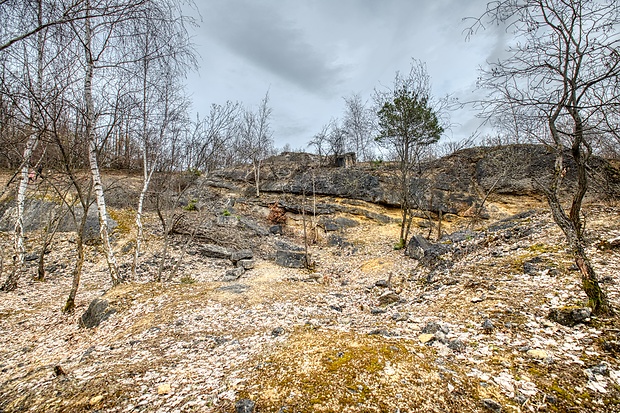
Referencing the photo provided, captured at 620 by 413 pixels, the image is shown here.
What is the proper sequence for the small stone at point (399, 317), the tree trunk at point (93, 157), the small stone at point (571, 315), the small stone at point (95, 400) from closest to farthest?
the small stone at point (95, 400)
the small stone at point (571, 315)
the small stone at point (399, 317)
the tree trunk at point (93, 157)

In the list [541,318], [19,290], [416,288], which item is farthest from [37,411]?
[19,290]

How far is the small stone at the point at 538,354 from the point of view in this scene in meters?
2.88

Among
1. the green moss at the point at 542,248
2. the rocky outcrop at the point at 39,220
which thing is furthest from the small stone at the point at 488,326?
the rocky outcrop at the point at 39,220

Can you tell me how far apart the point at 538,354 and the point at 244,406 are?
3143mm

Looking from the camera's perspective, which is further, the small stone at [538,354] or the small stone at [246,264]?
the small stone at [246,264]

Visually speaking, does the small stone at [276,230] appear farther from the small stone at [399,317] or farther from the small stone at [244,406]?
the small stone at [244,406]

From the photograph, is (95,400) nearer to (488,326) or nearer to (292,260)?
(488,326)

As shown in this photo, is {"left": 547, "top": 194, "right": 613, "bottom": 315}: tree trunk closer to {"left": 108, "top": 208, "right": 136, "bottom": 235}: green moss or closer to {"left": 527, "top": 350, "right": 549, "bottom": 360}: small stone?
{"left": 527, "top": 350, "right": 549, "bottom": 360}: small stone

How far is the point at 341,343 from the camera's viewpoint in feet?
11.5

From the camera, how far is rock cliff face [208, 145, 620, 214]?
15.2m

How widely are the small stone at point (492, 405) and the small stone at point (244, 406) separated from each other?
6.62ft

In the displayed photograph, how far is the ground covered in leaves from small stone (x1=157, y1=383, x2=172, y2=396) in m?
0.02

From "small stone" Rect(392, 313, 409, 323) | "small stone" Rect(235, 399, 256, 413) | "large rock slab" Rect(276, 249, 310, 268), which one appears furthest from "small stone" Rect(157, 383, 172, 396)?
"large rock slab" Rect(276, 249, 310, 268)

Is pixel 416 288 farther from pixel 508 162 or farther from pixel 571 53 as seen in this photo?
pixel 508 162
